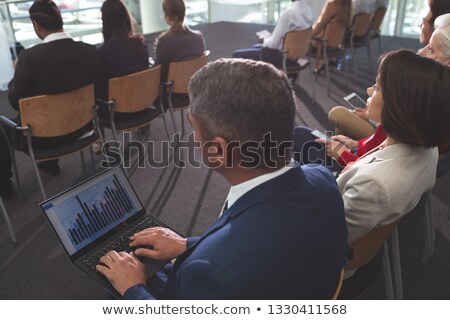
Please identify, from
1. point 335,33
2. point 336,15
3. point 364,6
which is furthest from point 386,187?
point 364,6

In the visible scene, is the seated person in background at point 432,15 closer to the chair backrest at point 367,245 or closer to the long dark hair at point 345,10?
the long dark hair at point 345,10

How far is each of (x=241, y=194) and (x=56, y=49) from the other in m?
1.85

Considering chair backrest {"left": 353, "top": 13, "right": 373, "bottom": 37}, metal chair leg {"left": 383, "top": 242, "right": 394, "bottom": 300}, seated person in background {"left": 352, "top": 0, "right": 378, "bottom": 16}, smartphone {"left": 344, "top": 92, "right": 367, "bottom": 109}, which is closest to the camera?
metal chair leg {"left": 383, "top": 242, "right": 394, "bottom": 300}

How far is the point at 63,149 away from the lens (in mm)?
2352

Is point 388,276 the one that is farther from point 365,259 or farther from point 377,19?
point 377,19

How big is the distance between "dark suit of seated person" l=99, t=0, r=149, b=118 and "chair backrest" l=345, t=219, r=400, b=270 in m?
1.91

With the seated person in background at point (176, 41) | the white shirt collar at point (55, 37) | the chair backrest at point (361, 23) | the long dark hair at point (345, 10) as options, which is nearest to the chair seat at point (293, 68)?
the long dark hair at point (345, 10)

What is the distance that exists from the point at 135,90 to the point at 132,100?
7cm

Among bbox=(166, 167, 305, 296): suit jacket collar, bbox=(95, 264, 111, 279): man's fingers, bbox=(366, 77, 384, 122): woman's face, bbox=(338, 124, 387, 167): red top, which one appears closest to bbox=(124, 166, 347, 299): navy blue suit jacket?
bbox=(166, 167, 305, 296): suit jacket collar

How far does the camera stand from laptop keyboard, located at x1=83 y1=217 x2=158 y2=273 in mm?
1331

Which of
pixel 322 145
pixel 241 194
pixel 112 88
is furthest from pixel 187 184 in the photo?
pixel 241 194

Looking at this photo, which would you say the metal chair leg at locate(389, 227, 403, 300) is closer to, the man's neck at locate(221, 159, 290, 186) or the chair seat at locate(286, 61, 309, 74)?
the man's neck at locate(221, 159, 290, 186)
